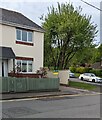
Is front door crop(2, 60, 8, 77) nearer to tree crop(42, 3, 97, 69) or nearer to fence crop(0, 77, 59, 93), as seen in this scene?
fence crop(0, 77, 59, 93)

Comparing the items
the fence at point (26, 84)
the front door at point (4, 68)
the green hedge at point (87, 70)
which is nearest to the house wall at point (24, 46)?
the front door at point (4, 68)

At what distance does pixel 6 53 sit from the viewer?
955 inches

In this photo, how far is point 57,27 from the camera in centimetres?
3666

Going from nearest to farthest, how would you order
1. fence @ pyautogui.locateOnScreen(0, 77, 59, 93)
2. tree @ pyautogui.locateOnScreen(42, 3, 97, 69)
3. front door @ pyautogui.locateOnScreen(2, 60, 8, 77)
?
1. fence @ pyautogui.locateOnScreen(0, 77, 59, 93)
2. front door @ pyautogui.locateOnScreen(2, 60, 8, 77)
3. tree @ pyautogui.locateOnScreen(42, 3, 97, 69)

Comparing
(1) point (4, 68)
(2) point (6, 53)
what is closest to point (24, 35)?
(2) point (6, 53)

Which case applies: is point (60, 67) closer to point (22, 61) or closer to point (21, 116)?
point (22, 61)

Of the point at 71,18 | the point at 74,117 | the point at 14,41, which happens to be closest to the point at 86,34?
the point at 71,18

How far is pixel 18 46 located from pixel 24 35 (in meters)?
1.55

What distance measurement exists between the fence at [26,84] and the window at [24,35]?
20.3 feet

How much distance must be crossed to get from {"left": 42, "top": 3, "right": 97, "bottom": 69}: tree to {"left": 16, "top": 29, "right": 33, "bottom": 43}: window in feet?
26.6

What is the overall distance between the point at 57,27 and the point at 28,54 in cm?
1056

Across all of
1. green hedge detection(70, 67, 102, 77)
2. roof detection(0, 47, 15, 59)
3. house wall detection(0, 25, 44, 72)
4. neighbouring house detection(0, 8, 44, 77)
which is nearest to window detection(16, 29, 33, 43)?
neighbouring house detection(0, 8, 44, 77)

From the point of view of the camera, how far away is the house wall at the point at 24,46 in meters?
25.5

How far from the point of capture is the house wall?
2550cm
